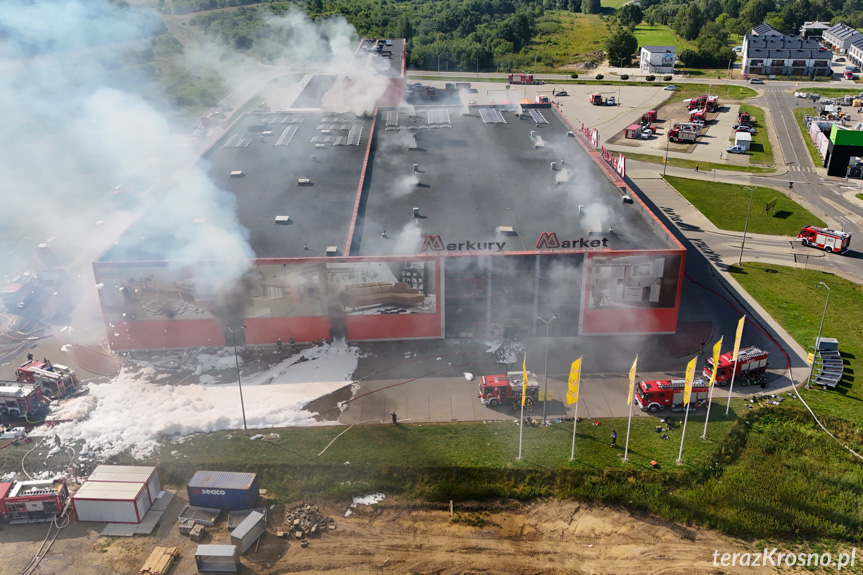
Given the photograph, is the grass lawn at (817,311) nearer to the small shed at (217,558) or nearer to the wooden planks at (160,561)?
the small shed at (217,558)

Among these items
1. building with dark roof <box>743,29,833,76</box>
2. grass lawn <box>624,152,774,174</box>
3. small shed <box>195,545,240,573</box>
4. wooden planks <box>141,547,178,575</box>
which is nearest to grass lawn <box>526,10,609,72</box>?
building with dark roof <box>743,29,833,76</box>

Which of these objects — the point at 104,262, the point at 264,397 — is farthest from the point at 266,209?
the point at 264,397

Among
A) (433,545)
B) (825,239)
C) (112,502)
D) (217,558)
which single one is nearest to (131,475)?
(112,502)

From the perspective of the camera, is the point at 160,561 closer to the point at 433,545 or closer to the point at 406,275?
the point at 433,545

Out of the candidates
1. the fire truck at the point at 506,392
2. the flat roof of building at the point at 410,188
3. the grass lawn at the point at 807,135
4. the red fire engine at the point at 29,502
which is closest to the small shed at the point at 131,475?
the red fire engine at the point at 29,502

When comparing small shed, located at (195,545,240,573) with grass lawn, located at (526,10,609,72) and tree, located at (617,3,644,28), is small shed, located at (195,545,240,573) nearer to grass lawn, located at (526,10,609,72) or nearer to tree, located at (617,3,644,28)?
grass lawn, located at (526,10,609,72)

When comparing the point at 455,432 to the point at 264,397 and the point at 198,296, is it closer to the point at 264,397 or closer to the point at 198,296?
the point at 264,397
